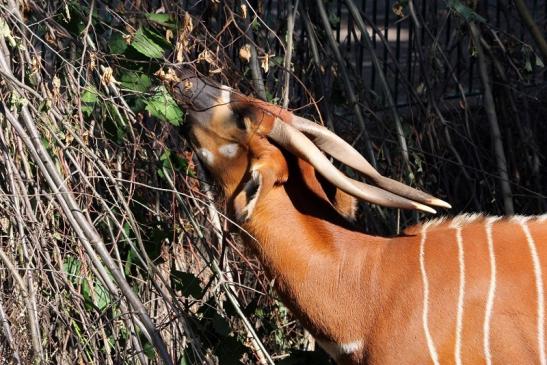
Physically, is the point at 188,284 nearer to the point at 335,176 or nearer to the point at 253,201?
the point at 253,201

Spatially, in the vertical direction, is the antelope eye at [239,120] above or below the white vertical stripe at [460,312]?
above

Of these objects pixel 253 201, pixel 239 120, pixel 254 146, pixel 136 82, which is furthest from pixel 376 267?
pixel 136 82

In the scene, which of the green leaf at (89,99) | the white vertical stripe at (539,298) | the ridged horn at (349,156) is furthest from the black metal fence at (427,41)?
the green leaf at (89,99)

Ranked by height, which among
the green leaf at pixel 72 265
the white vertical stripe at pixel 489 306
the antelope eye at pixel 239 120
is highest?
the antelope eye at pixel 239 120

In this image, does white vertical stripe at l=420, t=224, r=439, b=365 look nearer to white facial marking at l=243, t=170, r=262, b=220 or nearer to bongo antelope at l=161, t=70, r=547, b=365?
bongo antelope at l=161, t=70, r=547, b=365

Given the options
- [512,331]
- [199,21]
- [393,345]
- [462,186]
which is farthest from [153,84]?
[462,186]

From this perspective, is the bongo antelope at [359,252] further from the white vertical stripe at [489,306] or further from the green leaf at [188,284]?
the green leaf at [188,284]

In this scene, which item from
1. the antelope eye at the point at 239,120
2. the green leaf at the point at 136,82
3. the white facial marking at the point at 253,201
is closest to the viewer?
the white facial marking at the point at 253,201

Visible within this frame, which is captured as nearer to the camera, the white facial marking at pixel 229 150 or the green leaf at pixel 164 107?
the green leaf at pixel 164 107

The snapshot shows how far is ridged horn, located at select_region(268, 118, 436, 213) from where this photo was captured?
3234 millimetres

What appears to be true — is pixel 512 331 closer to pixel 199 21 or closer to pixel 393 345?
pixel 393 345

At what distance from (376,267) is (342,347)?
0.28m

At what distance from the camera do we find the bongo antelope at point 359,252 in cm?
313

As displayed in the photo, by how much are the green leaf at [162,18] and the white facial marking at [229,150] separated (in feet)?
1.71
